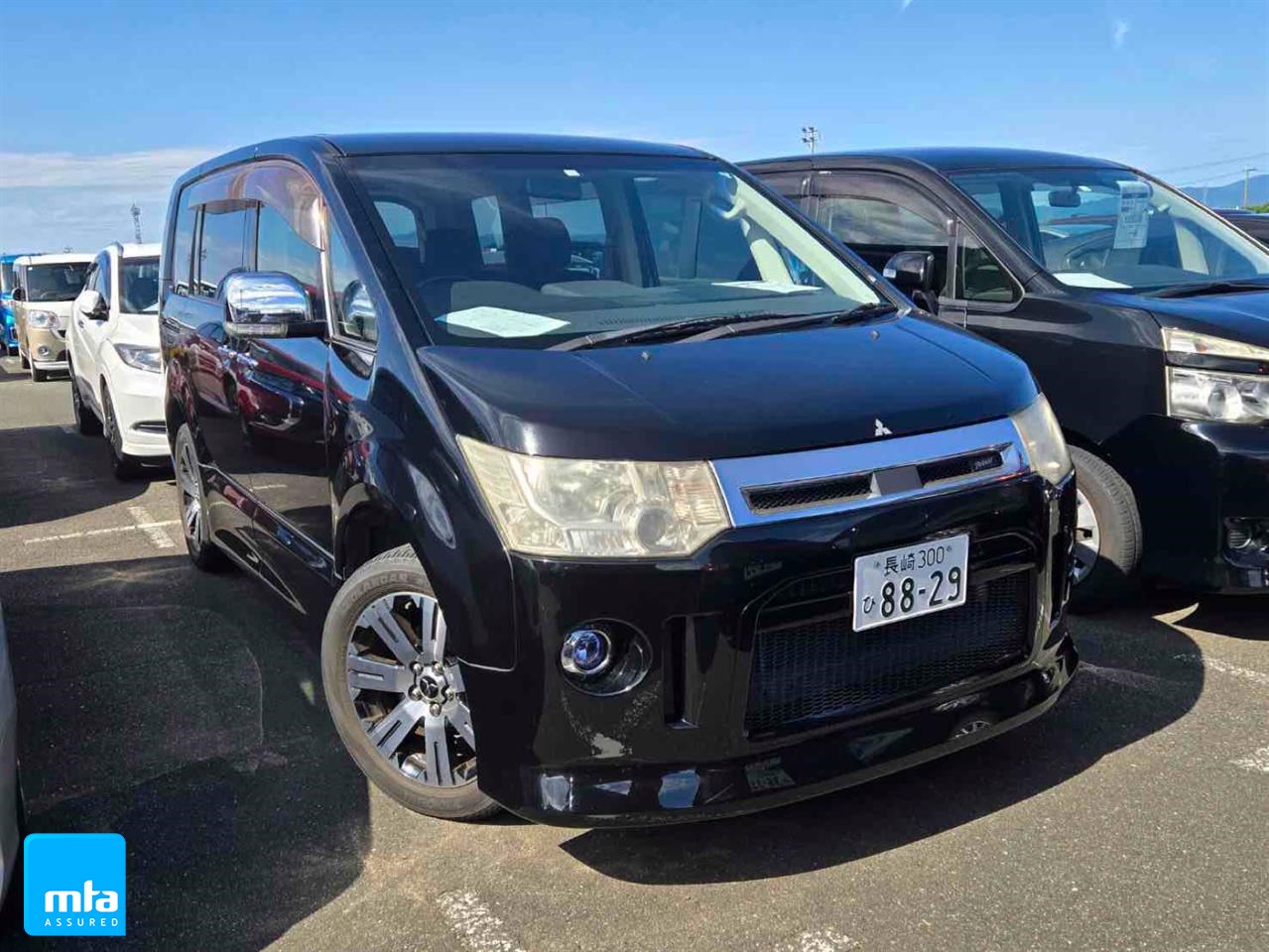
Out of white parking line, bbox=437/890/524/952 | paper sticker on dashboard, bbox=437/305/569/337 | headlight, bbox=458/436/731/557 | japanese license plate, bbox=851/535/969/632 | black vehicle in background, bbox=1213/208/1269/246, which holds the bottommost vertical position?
white parking line, bbox=437/890/524/952

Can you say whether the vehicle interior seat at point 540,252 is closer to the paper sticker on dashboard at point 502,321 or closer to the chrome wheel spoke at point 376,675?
the paper sticker on dashboard at point 502,321

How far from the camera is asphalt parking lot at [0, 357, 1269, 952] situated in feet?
8.98

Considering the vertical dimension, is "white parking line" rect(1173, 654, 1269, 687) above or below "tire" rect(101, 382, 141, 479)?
below

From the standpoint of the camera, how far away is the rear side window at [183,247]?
5637 mm

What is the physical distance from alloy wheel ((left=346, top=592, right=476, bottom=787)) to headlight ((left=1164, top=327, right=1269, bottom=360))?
2826 mm

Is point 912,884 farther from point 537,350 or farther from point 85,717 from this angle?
point 85,717

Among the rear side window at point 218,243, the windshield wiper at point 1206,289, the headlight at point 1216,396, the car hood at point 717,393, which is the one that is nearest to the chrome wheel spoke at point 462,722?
the car hood at point 717,393

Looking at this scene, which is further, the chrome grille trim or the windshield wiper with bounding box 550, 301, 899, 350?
the windshield wiper with bounding box 550, 301, 899, 350

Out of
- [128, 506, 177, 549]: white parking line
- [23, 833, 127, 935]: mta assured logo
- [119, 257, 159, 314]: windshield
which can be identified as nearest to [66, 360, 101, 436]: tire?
[119, 257, 159, 314]: windshield

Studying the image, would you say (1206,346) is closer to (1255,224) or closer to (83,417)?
(1255,224)

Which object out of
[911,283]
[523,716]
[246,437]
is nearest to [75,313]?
[246,437]

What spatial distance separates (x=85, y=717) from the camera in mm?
4102

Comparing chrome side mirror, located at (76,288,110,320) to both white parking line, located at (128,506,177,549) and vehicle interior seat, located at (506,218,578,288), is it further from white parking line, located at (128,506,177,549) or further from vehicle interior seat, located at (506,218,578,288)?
vehicle interior seat, located at (506,218,578,288)

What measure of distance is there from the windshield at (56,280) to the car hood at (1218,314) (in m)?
17.3
